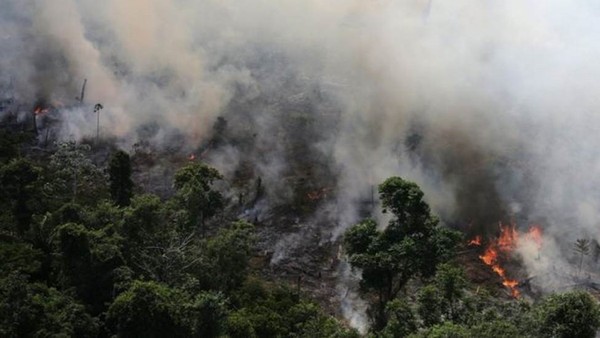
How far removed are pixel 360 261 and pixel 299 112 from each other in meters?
40.2

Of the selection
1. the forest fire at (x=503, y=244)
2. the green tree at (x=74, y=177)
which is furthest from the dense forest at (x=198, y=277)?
the forest fire at (x=503, y=244)

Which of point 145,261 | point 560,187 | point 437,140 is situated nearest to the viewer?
point 145,261

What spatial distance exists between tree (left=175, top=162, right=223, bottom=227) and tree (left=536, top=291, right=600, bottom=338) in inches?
1356

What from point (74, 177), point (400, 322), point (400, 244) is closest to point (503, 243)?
point (400, 244)

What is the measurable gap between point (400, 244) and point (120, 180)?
31.6m

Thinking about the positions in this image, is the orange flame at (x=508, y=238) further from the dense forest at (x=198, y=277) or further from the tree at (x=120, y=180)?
the tree at (x=120, y=180)

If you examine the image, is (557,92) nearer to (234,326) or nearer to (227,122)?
(227,122)

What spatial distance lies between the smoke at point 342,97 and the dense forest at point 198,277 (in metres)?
13.3

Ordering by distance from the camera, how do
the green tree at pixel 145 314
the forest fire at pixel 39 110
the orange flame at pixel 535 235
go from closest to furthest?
the green tree at pixel 145 314
the orange flame at pixel 535 235
the forest fire at pixel 39 110

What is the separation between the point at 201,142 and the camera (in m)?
85.9

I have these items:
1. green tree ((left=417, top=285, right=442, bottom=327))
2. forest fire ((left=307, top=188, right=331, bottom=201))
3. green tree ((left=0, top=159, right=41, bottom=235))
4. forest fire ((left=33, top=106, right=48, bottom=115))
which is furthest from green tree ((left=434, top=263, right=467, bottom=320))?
forest fire ((left=33, top=106, right=48, bottom=115))

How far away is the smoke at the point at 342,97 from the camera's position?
241 feet

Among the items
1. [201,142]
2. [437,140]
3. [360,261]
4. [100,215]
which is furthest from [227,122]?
[360,261]

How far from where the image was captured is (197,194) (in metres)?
62.2
